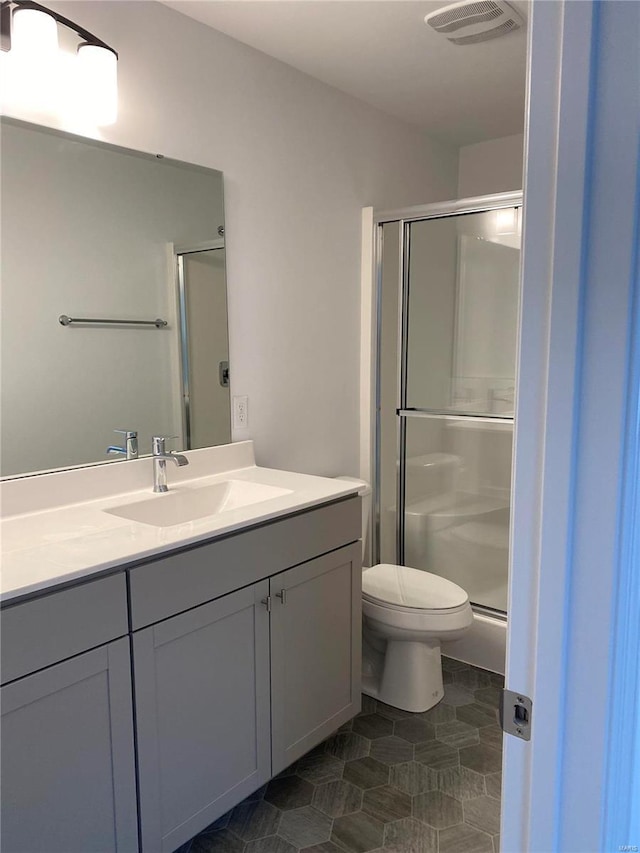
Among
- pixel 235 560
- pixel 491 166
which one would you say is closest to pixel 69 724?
pixel 235 560

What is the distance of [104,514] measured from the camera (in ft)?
5.56

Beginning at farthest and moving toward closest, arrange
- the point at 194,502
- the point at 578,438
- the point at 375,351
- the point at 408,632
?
the point at 375,351, the point at 408,632, the point at 194,502, the point at 578,438

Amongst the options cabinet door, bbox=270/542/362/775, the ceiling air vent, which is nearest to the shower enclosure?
the ceiling air vent

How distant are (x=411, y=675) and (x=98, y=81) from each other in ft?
7.04

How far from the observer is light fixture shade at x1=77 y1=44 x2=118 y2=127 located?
1.68 metres

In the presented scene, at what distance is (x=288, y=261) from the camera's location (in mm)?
2457

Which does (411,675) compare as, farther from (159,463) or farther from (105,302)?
(105,302)

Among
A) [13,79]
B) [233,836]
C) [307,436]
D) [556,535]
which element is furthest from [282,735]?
[13,79]

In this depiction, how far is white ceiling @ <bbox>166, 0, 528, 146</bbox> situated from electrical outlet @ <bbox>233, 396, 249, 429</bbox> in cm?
123

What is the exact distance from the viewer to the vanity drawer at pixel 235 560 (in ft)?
4.68

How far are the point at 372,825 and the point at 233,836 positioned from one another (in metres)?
0.38

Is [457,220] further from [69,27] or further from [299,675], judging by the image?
[299,675]

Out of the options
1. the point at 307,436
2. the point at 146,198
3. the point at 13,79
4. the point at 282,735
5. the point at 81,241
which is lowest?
the point at 282,735

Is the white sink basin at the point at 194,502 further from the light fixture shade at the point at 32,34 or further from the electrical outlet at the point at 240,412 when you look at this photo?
the light fixture shade at the point at 32,34
